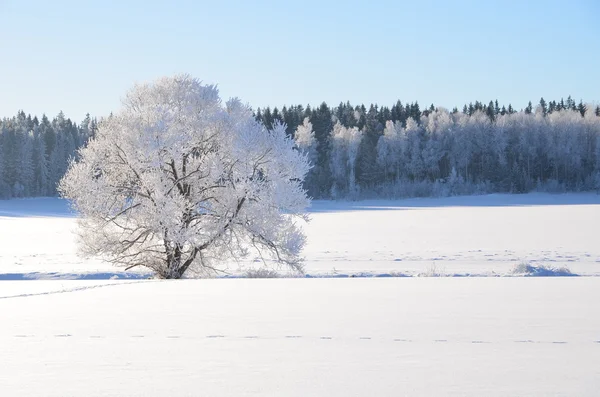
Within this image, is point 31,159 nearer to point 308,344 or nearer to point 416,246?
point 416,246

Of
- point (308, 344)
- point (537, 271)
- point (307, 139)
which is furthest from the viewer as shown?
point (307, 139)

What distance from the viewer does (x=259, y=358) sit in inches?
240

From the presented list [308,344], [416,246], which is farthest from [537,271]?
[308,344]

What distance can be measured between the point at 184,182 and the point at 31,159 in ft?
308

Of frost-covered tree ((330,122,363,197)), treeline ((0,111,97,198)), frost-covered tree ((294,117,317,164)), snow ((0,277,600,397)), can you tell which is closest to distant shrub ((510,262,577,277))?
snow ((0,277,600,397))

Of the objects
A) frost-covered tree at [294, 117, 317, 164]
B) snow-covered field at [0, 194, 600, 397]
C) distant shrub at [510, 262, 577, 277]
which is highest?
frost-covered tree at [294, 117, 317, 164]

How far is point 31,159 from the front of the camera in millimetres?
106625

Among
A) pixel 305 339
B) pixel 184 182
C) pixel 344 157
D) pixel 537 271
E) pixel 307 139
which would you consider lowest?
pixel 537 271

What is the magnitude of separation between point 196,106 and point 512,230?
975 inches

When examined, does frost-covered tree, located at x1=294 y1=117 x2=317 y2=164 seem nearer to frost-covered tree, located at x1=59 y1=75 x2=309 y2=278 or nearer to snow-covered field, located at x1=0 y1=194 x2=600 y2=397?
frost-covered tree, located at x1=59 y1=75 x2=309 y2=278

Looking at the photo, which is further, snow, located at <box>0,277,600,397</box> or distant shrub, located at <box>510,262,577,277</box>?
distant shrub, located at <box>510,262,577,277</box>

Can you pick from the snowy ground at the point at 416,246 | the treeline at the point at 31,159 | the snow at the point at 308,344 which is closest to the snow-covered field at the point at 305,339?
the snow at the point at 308,344

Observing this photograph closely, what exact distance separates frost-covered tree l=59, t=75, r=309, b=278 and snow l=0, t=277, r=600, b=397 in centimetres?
991

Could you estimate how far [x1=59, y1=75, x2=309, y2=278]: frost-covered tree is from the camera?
20594 mm
